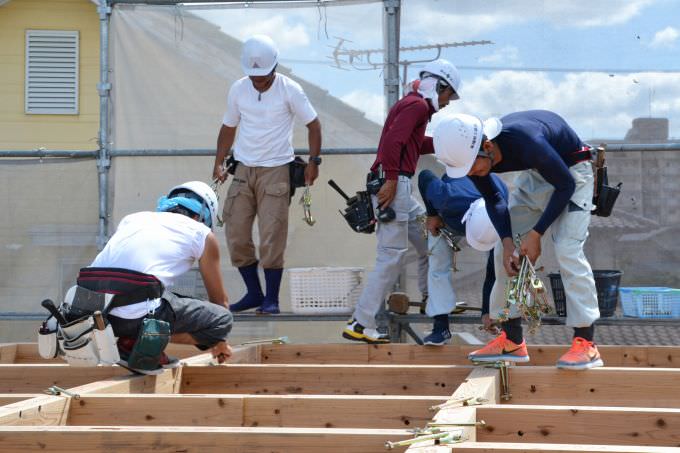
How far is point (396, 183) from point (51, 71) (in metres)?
6.96

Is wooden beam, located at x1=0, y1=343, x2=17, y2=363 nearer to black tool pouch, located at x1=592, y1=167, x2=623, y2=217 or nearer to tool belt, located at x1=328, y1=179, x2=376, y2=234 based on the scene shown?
tool belt, located at x1=328, y1=179, x2=376, y2=234

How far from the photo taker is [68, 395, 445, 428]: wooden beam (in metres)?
3.61

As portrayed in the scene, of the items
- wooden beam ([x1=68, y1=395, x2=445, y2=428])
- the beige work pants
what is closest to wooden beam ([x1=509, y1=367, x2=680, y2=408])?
wooden beam ([x1=68, y1=395, x2=445, y2=428])

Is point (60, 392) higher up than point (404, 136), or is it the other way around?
point (404, 136)

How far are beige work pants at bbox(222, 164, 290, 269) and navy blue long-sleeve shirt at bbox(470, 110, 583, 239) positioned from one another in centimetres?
200

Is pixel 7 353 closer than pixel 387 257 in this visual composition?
No

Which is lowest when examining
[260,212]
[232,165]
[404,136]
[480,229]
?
[480,229]

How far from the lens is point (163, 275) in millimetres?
4344

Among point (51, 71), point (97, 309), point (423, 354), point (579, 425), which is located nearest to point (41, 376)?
point (97, 309)

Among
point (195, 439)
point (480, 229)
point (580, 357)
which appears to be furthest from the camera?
point (480, 229)

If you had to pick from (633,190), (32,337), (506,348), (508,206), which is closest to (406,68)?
(633,190)

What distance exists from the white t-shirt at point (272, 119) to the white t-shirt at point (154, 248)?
6.44ft

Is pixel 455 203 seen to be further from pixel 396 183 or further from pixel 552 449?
pixel 552 449

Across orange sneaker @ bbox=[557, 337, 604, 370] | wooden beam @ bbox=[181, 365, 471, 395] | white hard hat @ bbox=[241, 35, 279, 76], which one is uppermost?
white hard hat @ bbox=[241, 35, 279, 76]
